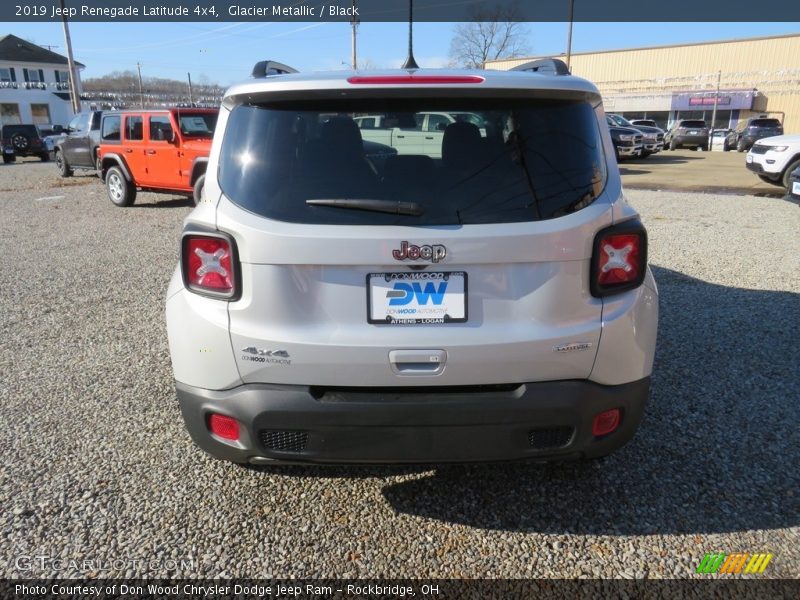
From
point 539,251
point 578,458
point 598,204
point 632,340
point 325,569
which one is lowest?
point 325,569

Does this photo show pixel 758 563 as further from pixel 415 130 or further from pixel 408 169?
pixel 415 130

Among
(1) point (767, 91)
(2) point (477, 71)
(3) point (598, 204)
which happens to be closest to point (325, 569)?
(3) point (598, 204)

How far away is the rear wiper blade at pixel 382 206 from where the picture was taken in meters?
2.11

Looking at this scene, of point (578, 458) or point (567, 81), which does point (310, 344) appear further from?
point (567, 81)

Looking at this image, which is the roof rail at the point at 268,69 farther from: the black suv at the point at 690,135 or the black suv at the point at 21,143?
the black suv at the point at 690,135

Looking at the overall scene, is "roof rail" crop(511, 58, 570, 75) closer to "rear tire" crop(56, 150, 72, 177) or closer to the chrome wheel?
the chrome wheel

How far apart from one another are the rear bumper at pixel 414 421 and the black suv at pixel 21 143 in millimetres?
32576

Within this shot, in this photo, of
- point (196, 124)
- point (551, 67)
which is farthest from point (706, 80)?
point (551, 67)

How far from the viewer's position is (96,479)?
2.88m

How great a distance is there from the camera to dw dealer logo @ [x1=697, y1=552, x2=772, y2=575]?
7.59 ft

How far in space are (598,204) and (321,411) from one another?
127 centimetres

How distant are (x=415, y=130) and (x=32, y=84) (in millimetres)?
84241

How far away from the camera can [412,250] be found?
208cm

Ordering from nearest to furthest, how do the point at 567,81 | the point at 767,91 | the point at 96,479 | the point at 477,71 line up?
the point at 567,81, the point at 477,71, the point at 96,479, the point at 767,91
